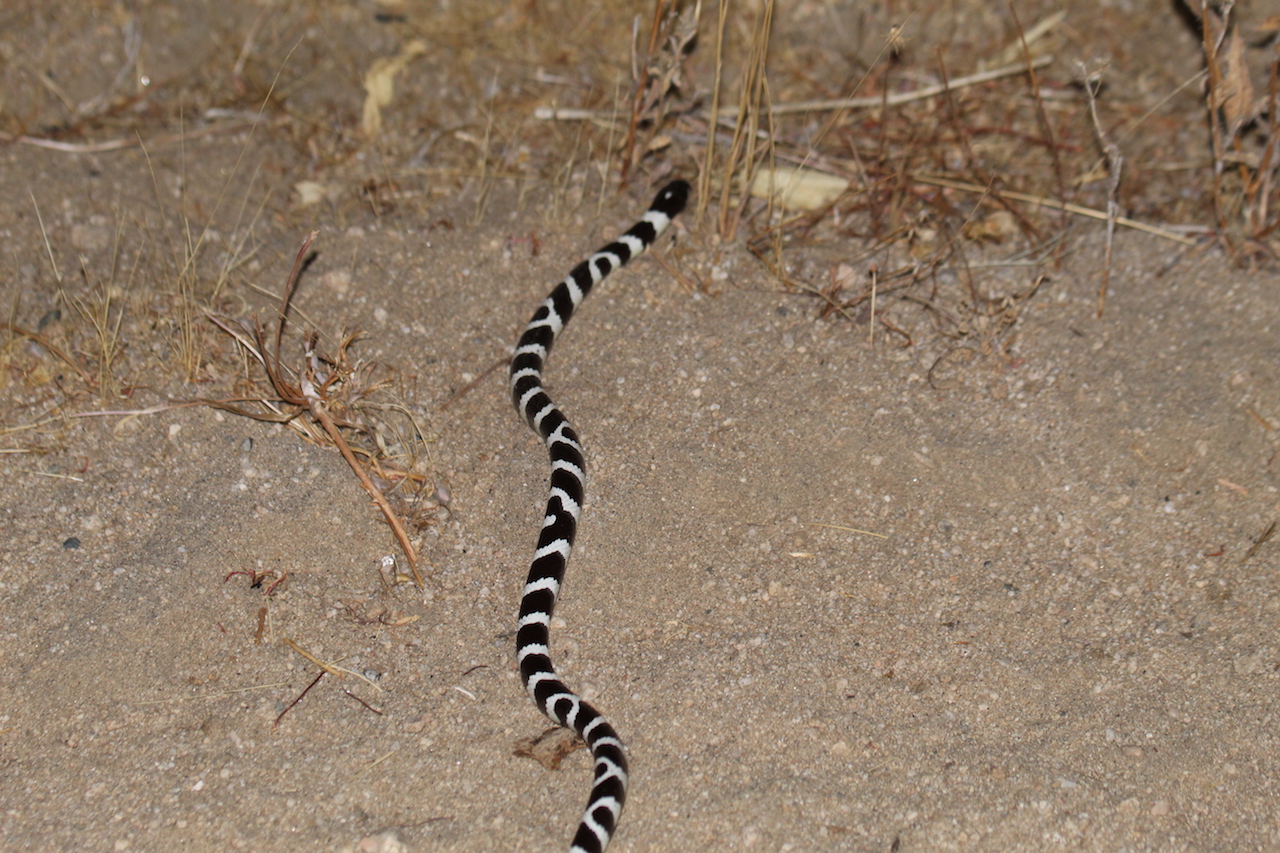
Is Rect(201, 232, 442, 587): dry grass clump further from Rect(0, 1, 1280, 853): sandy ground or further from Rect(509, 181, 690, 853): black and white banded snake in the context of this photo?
Rect(509, 181, 690, 853): black and white banded snake

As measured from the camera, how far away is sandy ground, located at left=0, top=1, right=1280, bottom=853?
130 inches

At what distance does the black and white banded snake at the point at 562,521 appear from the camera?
3256 mm

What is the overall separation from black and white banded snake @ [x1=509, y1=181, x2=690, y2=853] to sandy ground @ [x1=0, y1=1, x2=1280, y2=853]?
0.11 metres

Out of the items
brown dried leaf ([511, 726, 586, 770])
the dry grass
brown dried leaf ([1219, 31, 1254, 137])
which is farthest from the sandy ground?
brown dried leaf ([1219, 31, 1254, 137])

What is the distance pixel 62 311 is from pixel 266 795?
8.85 feet

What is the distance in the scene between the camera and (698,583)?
3.98m

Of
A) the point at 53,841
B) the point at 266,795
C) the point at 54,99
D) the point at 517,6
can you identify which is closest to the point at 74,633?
the point at 53,841

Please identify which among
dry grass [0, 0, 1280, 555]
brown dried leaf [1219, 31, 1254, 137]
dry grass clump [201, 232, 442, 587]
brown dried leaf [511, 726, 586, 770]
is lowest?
brown dried leaf [511, 726, 586, 770]

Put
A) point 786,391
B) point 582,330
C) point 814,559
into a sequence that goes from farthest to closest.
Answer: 1. point 582,330
2. point 786,391
3. point 814,559

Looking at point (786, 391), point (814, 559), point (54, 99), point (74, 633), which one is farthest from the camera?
point (54, 99)

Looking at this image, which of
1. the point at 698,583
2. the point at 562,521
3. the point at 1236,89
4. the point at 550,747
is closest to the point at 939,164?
the point at 1236,89

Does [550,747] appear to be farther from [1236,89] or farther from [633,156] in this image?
[1236,89]

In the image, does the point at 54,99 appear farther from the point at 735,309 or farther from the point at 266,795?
the point at 266,795

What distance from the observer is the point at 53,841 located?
317 cm
